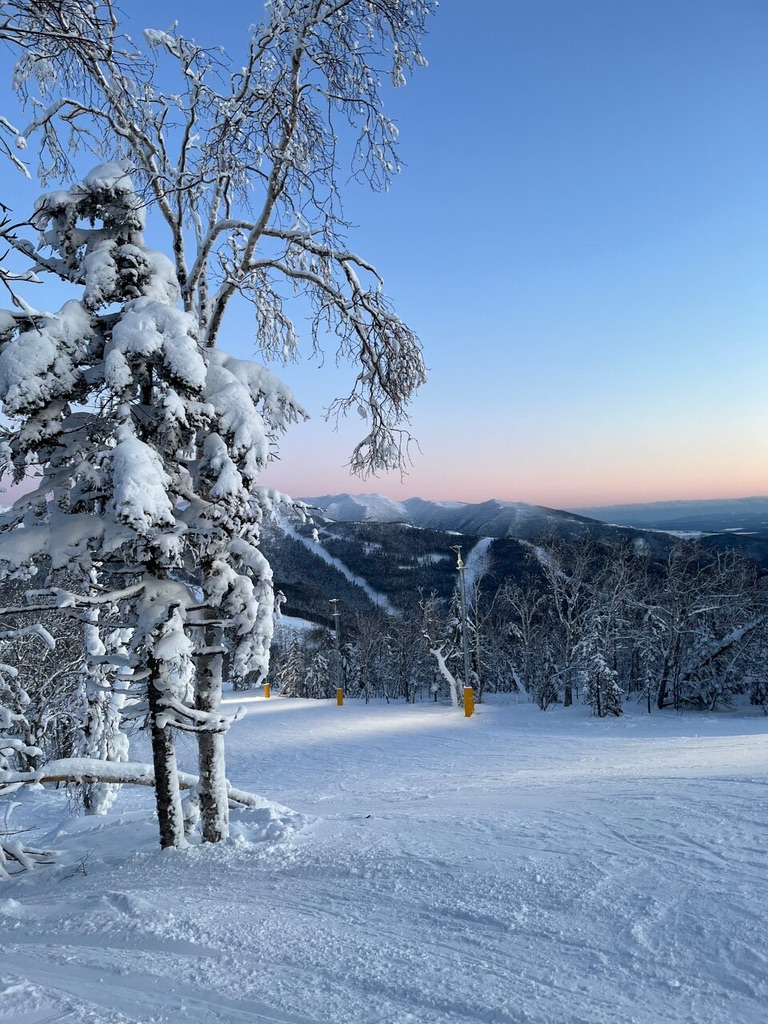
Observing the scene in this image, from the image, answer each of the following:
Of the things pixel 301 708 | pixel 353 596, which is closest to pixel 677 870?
pixel 301 708

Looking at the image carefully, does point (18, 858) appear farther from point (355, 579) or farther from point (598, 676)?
point (355, 579)

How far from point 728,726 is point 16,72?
2190cm

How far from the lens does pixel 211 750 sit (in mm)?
6539

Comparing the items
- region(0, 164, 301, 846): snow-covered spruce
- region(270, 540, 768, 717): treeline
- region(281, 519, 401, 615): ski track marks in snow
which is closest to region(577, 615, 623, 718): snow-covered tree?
region(270, 540, 768, 717): treeline

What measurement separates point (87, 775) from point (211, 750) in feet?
6.19

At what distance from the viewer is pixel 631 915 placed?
12.4 feet

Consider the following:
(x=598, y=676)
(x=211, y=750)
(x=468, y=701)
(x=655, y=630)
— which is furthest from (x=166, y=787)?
(x=655, y=630)

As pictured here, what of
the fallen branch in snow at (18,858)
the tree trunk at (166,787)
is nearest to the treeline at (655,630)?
the tree trunk at (166,787)

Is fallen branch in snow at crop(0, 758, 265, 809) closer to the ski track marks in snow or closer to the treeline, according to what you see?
the treeline

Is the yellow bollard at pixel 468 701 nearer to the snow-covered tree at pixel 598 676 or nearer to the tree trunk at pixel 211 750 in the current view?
the snow-covered tree at pixel 598 676

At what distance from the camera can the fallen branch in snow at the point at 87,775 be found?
6766 mm

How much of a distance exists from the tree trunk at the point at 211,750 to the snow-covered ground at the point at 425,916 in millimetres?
425

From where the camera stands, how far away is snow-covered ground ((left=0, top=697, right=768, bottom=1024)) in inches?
123

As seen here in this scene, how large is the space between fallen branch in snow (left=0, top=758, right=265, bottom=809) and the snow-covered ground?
57 cm
